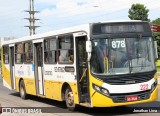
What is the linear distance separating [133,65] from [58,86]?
11.2ft

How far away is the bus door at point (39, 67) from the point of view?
15852 mm

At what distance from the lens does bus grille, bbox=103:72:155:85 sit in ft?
37.6

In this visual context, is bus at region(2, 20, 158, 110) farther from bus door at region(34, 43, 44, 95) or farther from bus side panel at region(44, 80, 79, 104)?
bus door at region(34, 43, 44, 95)

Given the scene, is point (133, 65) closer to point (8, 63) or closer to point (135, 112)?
point (135, 112)

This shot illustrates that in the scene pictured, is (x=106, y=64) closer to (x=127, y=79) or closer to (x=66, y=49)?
(x=127, y=79)

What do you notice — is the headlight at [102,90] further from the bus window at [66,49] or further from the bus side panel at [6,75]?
the bus side panel at [6,75]

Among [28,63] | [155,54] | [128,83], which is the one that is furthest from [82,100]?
[28,63]

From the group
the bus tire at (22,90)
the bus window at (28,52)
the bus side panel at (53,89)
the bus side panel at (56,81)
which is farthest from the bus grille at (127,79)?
the bus tire at (22,90)

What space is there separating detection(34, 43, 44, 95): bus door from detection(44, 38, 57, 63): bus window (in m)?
0.59

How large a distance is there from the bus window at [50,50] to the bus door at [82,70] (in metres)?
1.90

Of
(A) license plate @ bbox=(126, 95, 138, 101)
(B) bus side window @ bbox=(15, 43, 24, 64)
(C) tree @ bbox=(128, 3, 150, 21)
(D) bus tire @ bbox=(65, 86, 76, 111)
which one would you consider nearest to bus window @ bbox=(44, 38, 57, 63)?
(D) bus tire @ bbox=(65, 86, 76, 111)

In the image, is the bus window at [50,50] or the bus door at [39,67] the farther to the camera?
the bus door at [39,67]

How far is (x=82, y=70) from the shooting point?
1252cm

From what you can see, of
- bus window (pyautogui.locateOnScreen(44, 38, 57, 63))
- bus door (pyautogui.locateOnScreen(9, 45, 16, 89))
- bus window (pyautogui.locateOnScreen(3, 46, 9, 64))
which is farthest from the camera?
bus window (pyautogui.locateOnScreen(3, 46, 9, 64))
